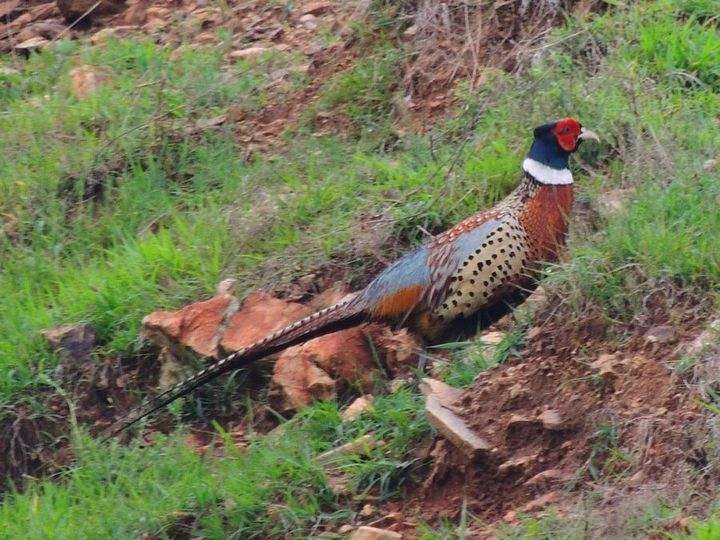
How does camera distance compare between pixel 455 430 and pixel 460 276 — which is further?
pixel 460 276

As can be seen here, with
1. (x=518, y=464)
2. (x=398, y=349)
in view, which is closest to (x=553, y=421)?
(x=518, y=464)

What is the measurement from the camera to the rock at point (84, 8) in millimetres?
8133

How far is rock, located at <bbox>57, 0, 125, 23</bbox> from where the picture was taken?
26.7 ft

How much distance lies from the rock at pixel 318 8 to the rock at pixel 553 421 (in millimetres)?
3693

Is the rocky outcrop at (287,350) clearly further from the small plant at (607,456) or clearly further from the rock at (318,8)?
the rock at (318,8)

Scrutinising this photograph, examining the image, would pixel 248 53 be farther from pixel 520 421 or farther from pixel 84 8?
pixel 520 421

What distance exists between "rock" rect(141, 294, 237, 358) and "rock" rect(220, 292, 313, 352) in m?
0.05

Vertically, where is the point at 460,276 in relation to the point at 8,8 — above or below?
below

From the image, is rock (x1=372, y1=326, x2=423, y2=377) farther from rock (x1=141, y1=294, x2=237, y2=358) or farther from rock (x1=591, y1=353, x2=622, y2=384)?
rock (x1=591, y1=353, x2=622, y2=384)

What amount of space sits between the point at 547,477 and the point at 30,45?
4.75 metres

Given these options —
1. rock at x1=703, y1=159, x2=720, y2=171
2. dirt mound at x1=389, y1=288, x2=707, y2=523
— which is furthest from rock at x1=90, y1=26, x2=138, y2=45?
dirt mound at x1=389, y1=288, x2=707, y2=523

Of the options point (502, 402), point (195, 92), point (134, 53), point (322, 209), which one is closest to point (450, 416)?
point (502, 402)

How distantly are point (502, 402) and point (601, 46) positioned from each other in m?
2.24

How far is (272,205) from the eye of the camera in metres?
6.23
